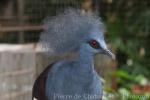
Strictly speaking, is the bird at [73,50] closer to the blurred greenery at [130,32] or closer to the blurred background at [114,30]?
the blurred background at [114,30]

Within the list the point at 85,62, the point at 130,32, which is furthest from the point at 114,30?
the point at 85,62

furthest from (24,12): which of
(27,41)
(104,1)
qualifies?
(104,1)

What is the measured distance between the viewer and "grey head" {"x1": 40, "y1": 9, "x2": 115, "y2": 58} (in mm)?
2265

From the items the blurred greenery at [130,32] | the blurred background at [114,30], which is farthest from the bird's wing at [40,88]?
the blurred greenery at [130,32]

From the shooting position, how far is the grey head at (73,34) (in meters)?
2.26

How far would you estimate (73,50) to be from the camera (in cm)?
234

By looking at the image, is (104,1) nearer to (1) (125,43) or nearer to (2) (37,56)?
(1) (125,43)

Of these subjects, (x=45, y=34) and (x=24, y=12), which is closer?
(x=45, y=34)

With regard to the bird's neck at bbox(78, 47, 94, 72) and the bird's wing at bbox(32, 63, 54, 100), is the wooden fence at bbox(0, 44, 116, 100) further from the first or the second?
the bird's neck at bbox(78, 47, 94, 72)

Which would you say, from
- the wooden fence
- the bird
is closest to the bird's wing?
the bird

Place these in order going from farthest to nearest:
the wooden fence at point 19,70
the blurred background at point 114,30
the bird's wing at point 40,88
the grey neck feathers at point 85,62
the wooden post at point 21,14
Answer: the wooden post at point 21,14, the blurred background at point 114,30, the wooden fence at point 19,70, the bird's wing at point 40,88, the grey neck feathers at point 85,62

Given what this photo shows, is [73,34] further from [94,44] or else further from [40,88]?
[40,88]

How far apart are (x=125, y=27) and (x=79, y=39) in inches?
199

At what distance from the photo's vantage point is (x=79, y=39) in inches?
90.4
